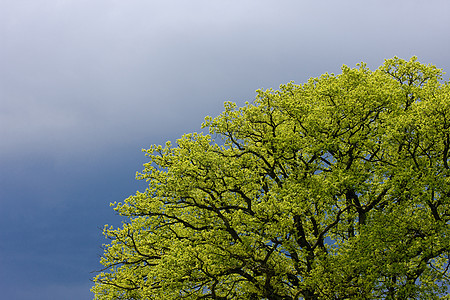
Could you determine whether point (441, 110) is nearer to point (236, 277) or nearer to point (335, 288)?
point (335, 288)

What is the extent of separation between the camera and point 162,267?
24.7 metres

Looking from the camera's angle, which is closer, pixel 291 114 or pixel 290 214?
pixel 290 214

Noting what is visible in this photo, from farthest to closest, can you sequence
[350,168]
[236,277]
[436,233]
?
[236,277], [350,168], [436,233]

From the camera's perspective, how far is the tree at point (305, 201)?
79.3ft

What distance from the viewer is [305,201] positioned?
25312mm

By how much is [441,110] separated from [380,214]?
22.8 ft

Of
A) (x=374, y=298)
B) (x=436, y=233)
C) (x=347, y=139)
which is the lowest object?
(x=374, y=298)

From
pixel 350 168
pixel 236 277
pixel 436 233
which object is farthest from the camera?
pixel 236 277

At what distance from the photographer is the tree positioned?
2417cm

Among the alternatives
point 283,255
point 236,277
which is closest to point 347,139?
point 283,255

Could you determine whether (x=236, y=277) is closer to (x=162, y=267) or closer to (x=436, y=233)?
(x=162, y=267)

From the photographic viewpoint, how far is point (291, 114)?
93.7 ft

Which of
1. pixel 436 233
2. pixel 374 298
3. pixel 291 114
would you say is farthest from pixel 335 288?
pixel 291 114

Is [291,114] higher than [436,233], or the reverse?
[291,114]
